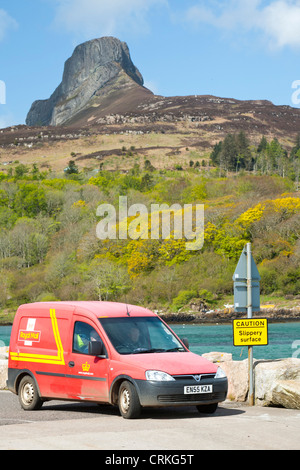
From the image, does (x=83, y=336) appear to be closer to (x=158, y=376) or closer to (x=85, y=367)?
(x=85, y=367)

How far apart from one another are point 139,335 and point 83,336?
102cm

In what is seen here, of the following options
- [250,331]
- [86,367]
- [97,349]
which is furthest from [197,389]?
[250,331]

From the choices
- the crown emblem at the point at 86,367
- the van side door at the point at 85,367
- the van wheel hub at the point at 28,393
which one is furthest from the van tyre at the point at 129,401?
the van wheel hub at the point at 28,393

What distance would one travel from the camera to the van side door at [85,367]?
13.1 meters

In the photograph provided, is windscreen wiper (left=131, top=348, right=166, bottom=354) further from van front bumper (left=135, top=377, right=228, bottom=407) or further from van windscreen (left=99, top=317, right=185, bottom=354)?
van front bumper (left=135, top=377, right=228, bottom=407)

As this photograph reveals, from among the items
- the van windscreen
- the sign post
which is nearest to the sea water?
the sign post

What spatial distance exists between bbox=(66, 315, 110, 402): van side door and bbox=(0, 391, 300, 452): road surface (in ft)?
1.36

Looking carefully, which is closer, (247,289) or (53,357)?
(53,357)

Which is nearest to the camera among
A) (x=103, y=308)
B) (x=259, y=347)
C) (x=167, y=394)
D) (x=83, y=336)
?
(x=167, y=394)

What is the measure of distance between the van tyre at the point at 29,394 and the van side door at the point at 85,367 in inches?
35.7

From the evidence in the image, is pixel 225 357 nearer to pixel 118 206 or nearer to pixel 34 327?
pixel 34 327

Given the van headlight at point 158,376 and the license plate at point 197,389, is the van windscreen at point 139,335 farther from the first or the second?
the license plate at point 197,389

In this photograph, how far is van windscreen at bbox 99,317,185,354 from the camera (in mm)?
13328

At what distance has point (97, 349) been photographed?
43.0 feet
